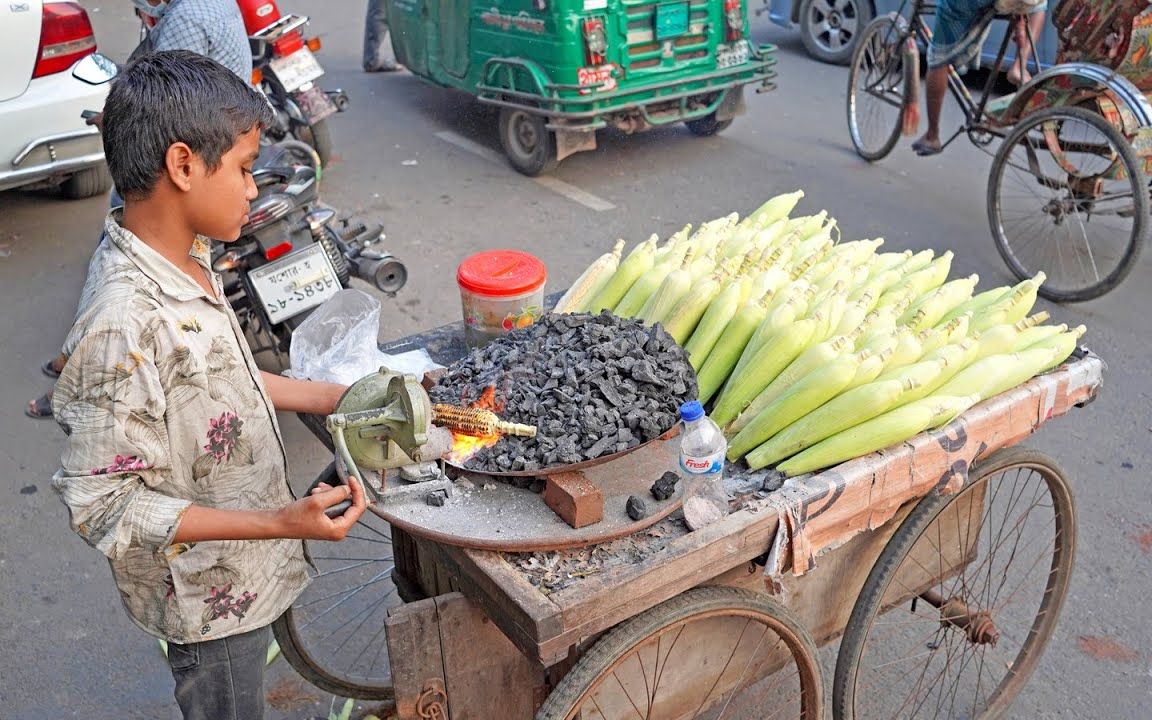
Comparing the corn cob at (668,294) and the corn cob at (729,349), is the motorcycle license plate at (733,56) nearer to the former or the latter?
the corn cob at (668,294)

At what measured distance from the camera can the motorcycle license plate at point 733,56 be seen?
261 inches

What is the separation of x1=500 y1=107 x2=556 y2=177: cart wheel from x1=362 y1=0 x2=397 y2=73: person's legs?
2513mm

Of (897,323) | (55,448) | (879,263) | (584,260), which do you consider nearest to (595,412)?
(897,323)

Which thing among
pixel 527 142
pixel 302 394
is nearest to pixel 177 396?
pixel 302 394

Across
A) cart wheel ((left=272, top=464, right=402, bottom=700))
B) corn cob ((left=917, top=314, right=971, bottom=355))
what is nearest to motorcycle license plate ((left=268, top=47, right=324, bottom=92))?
cart wheel ((left=272, top=464, right=402, bottom=700))

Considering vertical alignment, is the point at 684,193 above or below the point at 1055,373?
below

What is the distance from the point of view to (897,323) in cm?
259

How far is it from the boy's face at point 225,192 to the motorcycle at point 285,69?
156 inches

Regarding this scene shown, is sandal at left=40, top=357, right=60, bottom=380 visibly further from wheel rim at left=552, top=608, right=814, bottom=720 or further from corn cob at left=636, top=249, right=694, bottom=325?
wheel rim at left=552, top=608, right=814, bottom=720

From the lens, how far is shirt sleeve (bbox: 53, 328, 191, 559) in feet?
5.68

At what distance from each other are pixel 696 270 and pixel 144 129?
4.78ft

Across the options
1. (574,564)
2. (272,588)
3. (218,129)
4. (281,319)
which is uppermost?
(218,129)

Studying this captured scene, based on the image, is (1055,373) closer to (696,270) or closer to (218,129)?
(696,270)

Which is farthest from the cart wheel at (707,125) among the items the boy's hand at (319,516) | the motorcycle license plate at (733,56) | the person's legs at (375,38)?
the boy's hand at (319,516)
